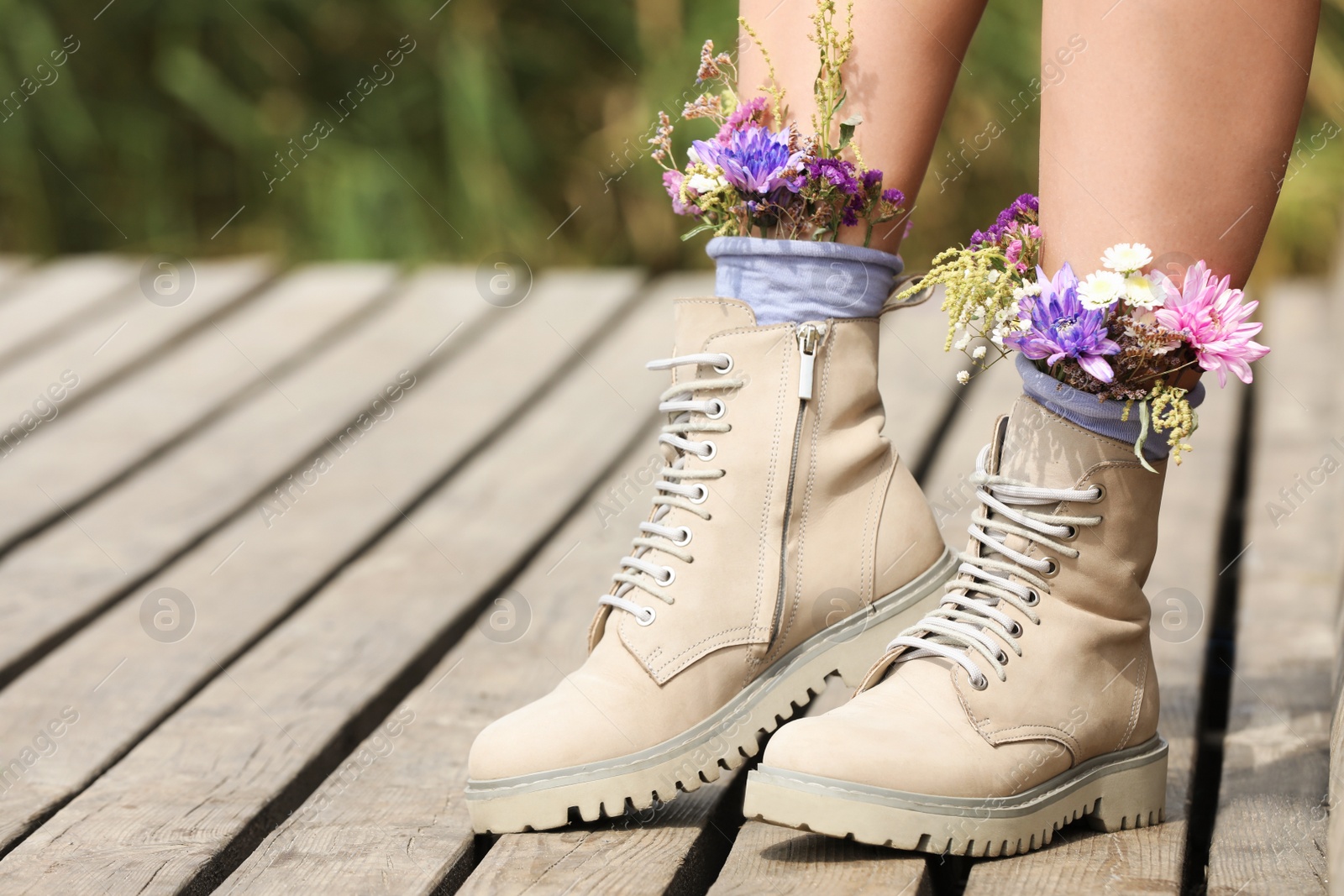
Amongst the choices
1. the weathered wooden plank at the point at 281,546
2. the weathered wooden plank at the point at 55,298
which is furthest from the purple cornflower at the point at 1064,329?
the weathered wooden plank at the point at 55,298

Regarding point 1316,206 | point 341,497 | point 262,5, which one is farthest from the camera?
point 262,5

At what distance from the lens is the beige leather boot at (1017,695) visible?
95 cm

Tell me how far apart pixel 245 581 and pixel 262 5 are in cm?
247

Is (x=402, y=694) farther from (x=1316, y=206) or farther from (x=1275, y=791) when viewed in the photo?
(x=1316, y=206)

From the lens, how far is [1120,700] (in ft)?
3.34

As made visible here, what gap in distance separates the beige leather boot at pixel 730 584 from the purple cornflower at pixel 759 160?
97 millimetres

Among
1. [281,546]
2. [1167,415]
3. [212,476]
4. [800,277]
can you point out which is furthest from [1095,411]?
[212,476]

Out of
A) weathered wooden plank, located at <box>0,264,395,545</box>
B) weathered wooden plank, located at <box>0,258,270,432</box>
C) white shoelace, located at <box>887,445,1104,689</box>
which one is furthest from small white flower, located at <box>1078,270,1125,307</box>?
weathered wooden plank, located at <box>0,258,270,432</box>

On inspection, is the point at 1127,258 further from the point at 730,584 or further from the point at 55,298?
the point at 55,298

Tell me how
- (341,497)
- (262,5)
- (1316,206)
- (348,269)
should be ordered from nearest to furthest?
(341,497) < (348,269) < (1316,206) < (262,5)

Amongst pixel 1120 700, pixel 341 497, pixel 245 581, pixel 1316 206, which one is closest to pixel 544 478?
pixel 341 497

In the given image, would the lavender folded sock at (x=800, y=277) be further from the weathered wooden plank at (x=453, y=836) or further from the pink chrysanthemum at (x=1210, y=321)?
the weathered wooden plank at (x=453, y=836)

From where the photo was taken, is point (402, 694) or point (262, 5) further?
point (262, 5)

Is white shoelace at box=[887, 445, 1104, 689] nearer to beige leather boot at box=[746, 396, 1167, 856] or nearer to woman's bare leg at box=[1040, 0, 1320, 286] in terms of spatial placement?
beige leather boot at box=[746, 396, 1167, 856]
